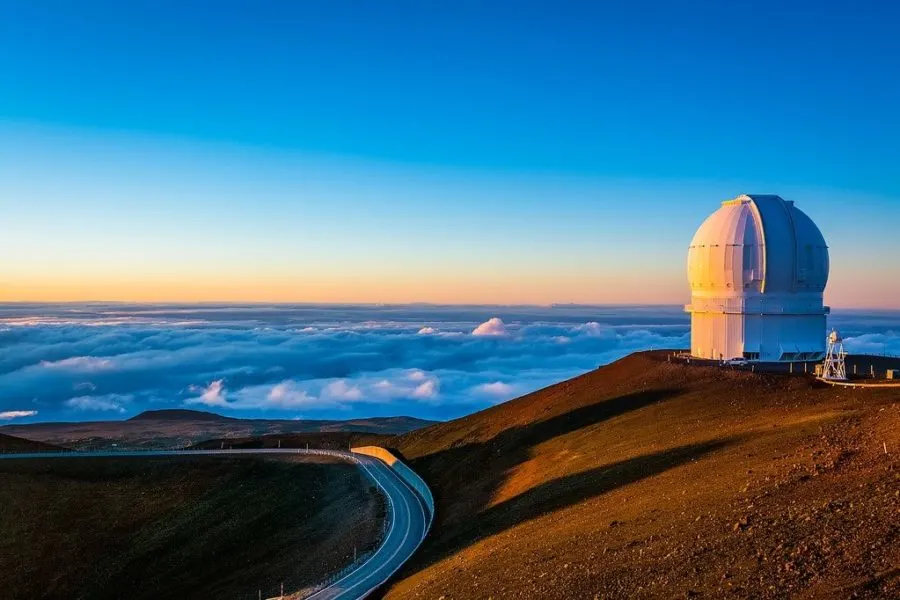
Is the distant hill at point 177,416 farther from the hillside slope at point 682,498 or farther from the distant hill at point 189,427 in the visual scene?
the hillside slope at point 682,498

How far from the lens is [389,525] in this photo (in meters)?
36.0

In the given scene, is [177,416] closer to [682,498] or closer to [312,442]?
[312,442]

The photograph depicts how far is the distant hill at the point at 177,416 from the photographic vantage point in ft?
536

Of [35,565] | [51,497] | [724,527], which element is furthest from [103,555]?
[724,527]

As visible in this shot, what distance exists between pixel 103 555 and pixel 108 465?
47.7 feet

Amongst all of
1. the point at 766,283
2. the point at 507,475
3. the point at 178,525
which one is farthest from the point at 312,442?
the point at 766,283

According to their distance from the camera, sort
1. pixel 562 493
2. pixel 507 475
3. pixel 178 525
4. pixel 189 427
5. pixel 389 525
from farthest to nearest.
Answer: pixel 189 427
pixel 178 525
pixel 507 475
pixel 389 525
pixel 562 493

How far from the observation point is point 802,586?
13.3m

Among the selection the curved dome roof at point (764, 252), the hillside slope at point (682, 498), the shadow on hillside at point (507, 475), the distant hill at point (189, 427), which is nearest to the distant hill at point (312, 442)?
the shadow on hillside at point (507, 475)

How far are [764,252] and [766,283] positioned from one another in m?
2.13

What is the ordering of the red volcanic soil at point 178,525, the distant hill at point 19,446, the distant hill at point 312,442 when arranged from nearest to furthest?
1. the red volcanic soil at point 178,525
2. the distant hill at point 19,446
3. the distant hill at point 312,442

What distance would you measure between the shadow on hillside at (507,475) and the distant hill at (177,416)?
4768 inches

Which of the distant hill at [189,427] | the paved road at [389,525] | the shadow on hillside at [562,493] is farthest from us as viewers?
the distant hill at [189,427]

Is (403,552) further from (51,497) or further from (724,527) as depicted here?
(51,497)
